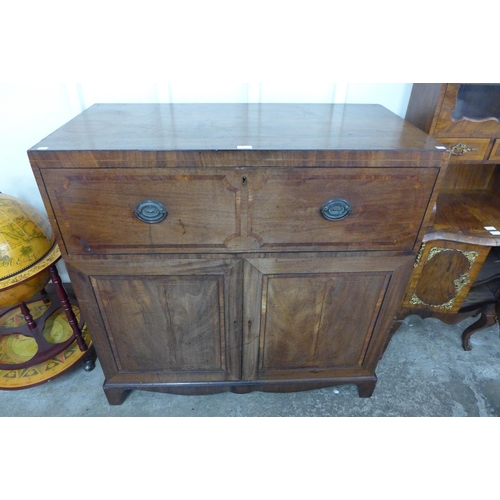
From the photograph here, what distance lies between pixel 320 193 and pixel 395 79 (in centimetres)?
73

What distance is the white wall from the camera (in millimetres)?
1405

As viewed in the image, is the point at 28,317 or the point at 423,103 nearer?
the point at 423,103

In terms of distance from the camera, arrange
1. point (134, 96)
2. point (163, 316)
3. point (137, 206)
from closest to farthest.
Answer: point (137, 206)
point (163, 316)
point (134, 96)

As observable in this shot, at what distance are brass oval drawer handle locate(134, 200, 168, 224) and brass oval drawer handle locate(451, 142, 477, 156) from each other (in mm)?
1048

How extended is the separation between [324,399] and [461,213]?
0.97m

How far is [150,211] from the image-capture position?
96 cm

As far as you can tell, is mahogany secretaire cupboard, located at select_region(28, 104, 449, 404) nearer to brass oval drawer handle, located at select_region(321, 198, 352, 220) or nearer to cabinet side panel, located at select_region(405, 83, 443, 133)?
brass oval drawer handle, located at select_region(321, 198, 352, 220)

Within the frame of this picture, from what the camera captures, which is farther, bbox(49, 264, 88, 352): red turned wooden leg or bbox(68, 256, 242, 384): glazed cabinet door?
bbox(49, 264, 88, 352): red turned wooden leg

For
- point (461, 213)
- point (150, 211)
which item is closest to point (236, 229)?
point (150, 211)

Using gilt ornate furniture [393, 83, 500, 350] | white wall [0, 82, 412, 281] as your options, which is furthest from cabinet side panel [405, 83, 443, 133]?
white wall [0, 82, 412, 281]

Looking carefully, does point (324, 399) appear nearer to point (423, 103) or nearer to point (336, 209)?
point (336, 209)

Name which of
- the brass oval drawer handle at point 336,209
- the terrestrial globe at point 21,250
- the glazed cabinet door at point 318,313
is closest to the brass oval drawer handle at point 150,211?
the glazed cabinet door at point 318,313

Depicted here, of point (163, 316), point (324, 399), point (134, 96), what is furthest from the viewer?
point (324, 399)

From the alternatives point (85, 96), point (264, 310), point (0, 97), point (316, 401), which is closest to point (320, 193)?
point (264, 310)
